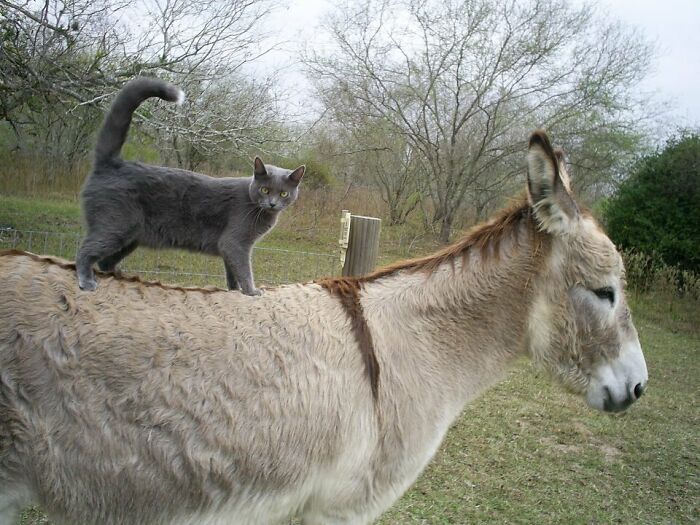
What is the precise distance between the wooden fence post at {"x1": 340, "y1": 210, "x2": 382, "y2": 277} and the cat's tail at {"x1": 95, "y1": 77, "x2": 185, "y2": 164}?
6.20 feet

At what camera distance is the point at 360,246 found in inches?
170

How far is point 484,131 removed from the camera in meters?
20.3

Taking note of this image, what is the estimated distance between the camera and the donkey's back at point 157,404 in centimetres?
193

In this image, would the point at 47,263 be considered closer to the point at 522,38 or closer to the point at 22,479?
the point at 22,479

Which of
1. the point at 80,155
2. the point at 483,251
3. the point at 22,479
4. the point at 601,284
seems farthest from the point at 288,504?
the point at 80,155

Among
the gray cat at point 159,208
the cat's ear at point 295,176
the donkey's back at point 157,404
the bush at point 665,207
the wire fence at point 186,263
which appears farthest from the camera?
the bush at point 665,207

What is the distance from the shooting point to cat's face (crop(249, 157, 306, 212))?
10.9 ft

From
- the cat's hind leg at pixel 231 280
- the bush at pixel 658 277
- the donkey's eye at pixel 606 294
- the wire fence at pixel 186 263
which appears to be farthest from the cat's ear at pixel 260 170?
the bush at pixel 658 277

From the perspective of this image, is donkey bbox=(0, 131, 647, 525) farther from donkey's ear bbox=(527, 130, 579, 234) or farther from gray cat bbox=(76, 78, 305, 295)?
gray cat bbox=(76, 78, 305, 295)

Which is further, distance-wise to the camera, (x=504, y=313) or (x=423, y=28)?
(x=423, y=28)

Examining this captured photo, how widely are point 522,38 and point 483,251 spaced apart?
18.8 metres

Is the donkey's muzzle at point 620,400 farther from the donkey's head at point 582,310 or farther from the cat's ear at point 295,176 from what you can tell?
the cat's ear at point 295,176

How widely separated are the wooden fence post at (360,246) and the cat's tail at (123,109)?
6.20 ft

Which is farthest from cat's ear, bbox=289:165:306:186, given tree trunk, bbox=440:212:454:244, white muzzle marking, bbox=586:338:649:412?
tree trunk, bbox=440:212:454:244
